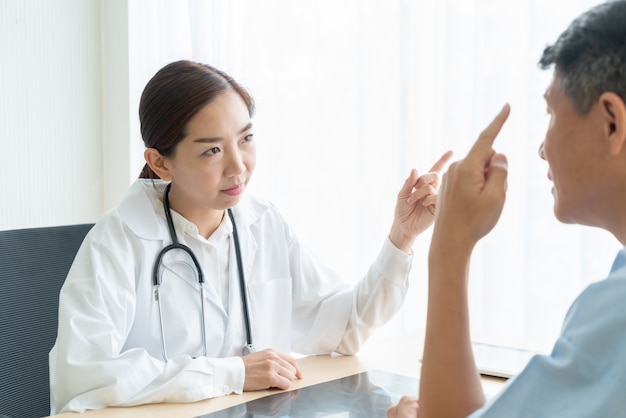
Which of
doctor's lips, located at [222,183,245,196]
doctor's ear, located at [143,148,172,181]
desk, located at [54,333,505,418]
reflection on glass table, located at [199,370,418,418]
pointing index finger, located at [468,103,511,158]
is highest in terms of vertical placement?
pointing index finger, located at [468,103,511,158]

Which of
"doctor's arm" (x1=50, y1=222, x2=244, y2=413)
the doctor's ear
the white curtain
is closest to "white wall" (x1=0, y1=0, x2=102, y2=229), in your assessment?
the white curtain

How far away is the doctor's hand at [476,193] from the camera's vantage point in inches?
39.5

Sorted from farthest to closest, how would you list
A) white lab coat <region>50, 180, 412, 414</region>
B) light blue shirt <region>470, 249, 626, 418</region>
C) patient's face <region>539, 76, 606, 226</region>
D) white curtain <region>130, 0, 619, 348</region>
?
1. white curtain <region>130, 0, 619, 348</region>
2. white lab coat <region>50, 180, 412, 414</region>
3. patient's face <region>539, 76, 606, 226</region>
4. light blue shirt <region>470, 249, 626, 418</region>

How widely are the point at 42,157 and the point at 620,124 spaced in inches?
112

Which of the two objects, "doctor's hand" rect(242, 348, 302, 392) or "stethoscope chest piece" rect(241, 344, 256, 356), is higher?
"doctor's hand" rect(242, 348, 302, 392)

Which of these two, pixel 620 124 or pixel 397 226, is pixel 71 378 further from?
pixel 620 124

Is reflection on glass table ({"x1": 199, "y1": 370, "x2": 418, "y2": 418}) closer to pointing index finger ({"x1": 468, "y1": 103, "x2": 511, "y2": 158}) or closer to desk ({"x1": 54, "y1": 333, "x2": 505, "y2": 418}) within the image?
desk ({"x1": 54, "y1": 333, "x2": 505, "y2": 418})

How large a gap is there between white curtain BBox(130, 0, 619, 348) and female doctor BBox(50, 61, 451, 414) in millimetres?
284

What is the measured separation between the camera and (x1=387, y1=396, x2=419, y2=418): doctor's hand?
1.21m

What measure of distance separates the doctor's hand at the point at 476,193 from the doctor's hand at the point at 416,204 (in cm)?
69

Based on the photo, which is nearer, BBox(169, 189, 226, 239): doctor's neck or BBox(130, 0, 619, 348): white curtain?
BBox(169, 189, 226, 239): doctor's neck

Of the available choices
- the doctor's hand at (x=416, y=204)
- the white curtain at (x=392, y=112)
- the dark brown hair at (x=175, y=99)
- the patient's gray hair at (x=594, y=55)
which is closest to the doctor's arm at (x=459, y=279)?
the patient's gray hair at (x=594, y=55)

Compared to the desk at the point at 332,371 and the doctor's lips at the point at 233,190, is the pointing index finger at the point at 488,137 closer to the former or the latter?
the desk at the point at 332,371

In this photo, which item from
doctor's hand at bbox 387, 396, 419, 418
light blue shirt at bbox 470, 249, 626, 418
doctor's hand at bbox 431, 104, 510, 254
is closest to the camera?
light blue shirt at bbox 470, 249, 626, 418
